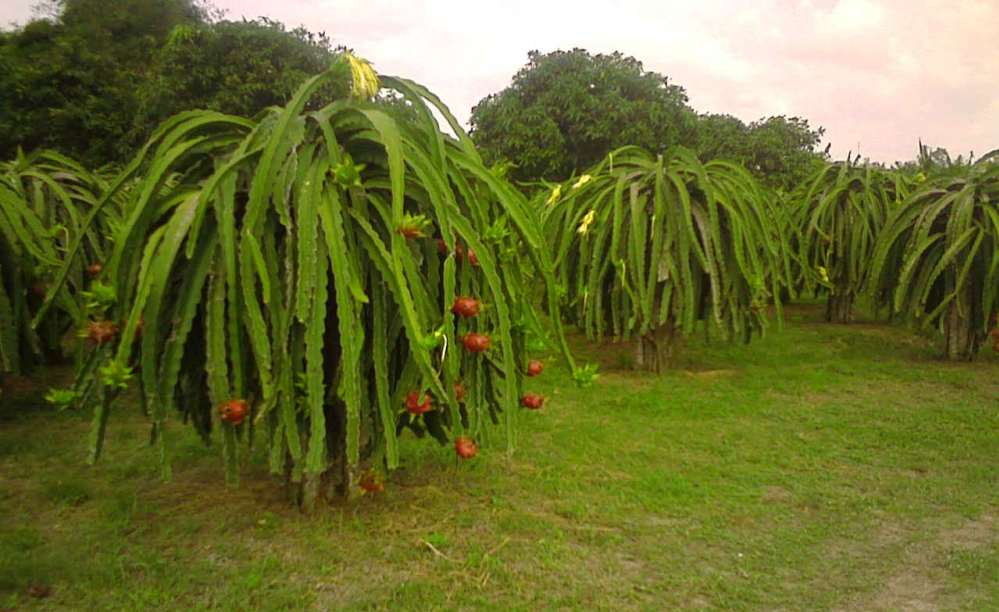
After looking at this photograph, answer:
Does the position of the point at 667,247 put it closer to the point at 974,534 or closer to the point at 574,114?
the point at 974,534

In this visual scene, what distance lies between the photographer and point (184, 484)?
4676 millimetres

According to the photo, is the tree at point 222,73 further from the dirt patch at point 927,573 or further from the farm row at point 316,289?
the dirt patch at point 927,573

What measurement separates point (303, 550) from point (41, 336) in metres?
3.89

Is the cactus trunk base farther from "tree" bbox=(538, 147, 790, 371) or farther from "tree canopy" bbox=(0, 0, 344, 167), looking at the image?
"tree canopy" bbox=(0, 0, 344, 167)

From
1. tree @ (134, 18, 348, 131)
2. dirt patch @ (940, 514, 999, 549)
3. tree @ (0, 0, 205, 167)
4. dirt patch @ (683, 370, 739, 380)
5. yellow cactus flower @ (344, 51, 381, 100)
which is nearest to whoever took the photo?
yellow cactus flower @ (344, 51, 381, 100)

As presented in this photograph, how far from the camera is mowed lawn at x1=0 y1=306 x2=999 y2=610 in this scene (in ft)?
11.4

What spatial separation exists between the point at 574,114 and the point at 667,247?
8653 millimetres

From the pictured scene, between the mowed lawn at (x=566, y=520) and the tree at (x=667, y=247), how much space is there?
97 centimetres

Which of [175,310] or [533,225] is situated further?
[533,225]

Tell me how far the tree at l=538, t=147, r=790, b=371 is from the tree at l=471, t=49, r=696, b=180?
7.40 m

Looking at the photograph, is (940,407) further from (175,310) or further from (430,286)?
(175,310)

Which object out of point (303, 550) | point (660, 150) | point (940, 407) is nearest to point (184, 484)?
point (303, 550)

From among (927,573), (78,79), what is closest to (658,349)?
(927,573)

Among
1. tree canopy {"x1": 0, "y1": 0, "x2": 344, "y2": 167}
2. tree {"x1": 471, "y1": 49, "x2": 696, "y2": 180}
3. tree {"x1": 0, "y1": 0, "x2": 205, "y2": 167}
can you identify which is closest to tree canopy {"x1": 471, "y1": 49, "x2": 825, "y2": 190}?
tree {"x1": 471, "y1": 49, "x2": 696, "y2": 180}
